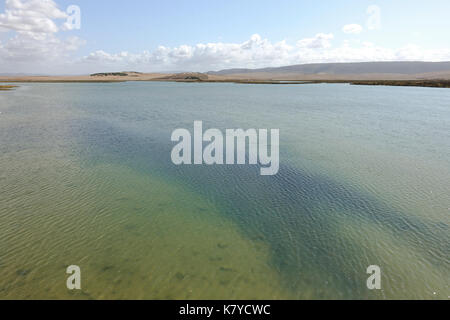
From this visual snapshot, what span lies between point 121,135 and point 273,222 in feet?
56.7

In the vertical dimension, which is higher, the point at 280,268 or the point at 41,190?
the point at 41,190

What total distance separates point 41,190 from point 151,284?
8.21 meters

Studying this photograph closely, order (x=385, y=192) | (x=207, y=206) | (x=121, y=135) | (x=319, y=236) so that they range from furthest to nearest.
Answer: (x=121, y=135) < (x=385, y=192) < (x=207, y=206) < (x=319, y=236)

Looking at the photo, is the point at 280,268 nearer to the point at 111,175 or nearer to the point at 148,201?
the point at 148,201

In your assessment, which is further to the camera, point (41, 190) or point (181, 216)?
point (41, 190)

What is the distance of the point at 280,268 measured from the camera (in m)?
7.39

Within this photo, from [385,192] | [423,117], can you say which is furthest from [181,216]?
[423,117]

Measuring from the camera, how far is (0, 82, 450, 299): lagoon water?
6820 millimetres

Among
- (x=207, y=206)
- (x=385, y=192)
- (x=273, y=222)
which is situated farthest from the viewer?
(x=385, y=192)

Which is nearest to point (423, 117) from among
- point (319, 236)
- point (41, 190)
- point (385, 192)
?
point (385, 192)

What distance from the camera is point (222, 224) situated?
9.54 metres

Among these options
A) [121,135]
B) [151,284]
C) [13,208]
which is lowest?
[151,284]

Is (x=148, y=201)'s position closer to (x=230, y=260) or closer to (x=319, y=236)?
(x=230, y=260)

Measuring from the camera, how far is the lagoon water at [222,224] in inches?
269
